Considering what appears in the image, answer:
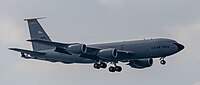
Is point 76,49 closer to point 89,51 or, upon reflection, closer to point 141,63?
point 89,51

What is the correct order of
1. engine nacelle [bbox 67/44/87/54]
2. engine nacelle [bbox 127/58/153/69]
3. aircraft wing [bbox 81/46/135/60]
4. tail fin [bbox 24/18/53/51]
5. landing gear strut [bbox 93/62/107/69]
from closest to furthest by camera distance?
aircraft wing [bbox 81/46/135/60]
engine nacelle [bbox 67/44/87/54]
landing gear strut [bbox 93/62/107/69]
engine nacelle [bbox 127/58/153/69]
tail fin [bbox 24/18/53/51]

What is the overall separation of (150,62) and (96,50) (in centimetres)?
1067

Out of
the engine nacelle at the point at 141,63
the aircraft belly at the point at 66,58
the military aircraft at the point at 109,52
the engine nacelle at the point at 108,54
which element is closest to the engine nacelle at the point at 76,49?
the military aircraft at the point at 109,52

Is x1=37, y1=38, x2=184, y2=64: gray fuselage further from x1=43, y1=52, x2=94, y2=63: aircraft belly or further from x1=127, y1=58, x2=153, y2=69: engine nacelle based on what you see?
x1=127, y1=58, x2=153, y2=69: engine nacelle

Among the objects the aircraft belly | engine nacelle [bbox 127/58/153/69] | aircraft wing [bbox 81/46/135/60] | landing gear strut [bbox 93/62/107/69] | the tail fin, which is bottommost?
engine nacelle [bbox 127/58/153/69]

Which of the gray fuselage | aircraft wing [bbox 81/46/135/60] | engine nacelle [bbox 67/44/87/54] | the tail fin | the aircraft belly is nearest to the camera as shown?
the gray fuselage

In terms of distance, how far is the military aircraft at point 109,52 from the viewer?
10012 cm

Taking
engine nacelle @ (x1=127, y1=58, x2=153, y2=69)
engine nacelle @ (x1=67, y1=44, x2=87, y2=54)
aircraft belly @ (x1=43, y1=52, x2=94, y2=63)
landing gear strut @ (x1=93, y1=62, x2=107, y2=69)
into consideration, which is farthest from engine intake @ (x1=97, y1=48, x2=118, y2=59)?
engine nacelle @ (x1=127, y1=58, x2=153, y2=69)

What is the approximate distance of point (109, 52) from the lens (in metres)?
102

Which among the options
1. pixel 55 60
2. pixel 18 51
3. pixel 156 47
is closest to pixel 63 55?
pixel 55 60

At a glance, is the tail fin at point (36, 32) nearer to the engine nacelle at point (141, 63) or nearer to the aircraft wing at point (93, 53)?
the aircraft wing at point (93, 53)

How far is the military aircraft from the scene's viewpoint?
100125 millimetres

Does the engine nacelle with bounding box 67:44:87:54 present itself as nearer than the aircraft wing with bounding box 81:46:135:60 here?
No

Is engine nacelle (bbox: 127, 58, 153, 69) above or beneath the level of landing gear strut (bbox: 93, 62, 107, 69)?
beneath
